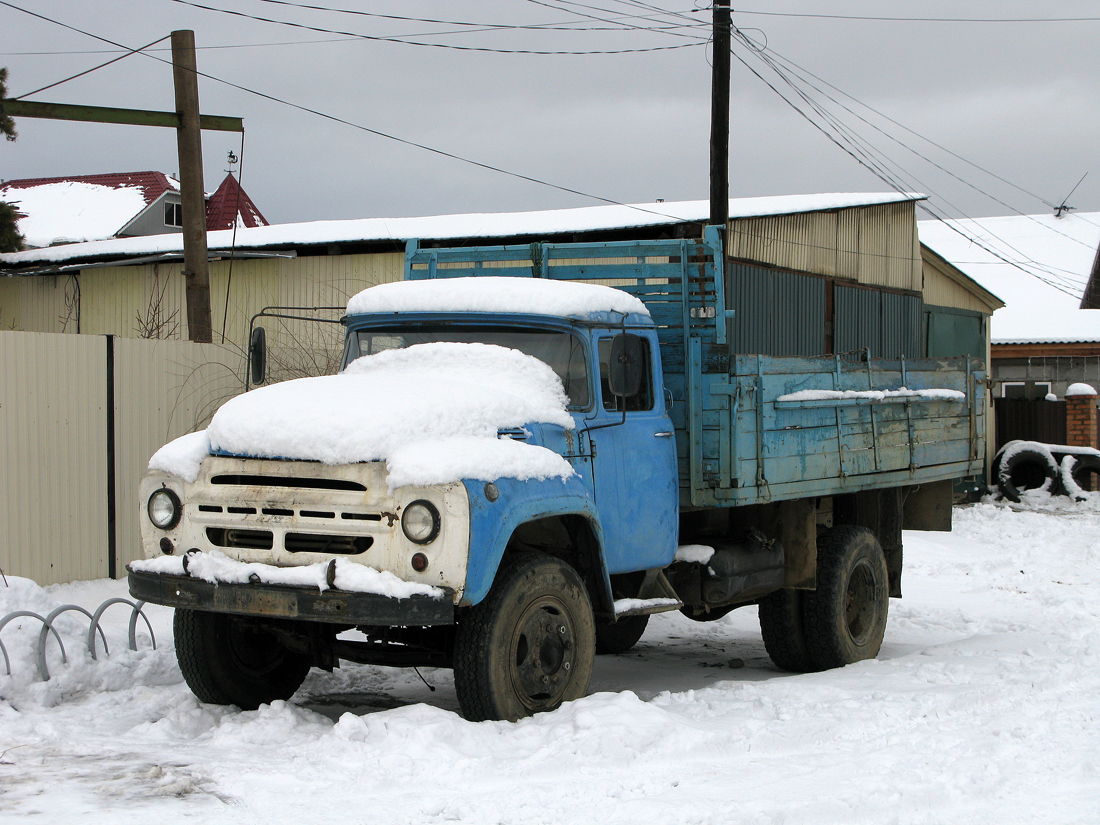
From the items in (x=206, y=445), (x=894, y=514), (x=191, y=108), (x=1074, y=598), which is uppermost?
(x=191, y=108)

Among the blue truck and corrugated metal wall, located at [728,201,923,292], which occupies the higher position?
corrugated metal wall, located at [728,201,923,292]

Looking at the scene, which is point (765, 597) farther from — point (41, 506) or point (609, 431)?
point (41, 506)

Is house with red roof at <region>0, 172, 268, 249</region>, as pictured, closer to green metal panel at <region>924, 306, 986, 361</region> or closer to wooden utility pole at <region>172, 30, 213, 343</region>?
green metal panel at <region>924, 306, 986, 361</region>

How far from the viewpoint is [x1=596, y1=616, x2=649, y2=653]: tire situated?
9086mm

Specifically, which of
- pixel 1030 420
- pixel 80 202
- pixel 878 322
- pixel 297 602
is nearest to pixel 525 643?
pixel 297 602

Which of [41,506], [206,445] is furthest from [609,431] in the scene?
[41,506]

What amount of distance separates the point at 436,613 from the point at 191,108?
27.8ft

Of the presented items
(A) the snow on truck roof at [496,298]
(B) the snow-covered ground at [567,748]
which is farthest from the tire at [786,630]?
(A) the snow on truck roof at [496,298]

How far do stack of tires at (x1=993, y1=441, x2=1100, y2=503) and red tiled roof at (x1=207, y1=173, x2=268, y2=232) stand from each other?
26.9 meters

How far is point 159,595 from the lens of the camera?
5.66 m

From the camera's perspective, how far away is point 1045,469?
21422mm

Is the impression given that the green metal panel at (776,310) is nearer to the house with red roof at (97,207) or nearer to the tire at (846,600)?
the tire at (846,600)

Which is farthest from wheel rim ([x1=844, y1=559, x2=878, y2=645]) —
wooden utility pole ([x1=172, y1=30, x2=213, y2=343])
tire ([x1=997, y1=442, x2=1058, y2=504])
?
tire ([x1=997, y1=442, x2=1058, y2=504])

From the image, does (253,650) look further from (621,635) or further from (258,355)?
(621,635)
